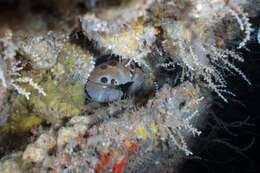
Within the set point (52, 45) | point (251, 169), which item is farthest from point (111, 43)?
point (251, 169)

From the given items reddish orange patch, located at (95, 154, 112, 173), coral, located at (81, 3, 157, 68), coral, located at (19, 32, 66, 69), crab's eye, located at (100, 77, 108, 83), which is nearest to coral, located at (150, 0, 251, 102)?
Answer: coral, located at (81, 3, 157, 68)

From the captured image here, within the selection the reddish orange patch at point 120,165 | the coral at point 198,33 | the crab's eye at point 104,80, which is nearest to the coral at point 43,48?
the coral at point 198,33

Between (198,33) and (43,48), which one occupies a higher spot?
(198,33)

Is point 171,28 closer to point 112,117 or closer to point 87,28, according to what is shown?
point 87,28

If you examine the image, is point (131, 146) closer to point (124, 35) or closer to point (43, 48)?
point (124, 35)

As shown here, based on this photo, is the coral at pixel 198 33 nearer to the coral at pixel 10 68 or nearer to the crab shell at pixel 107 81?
the crab shell at pixel 107 81

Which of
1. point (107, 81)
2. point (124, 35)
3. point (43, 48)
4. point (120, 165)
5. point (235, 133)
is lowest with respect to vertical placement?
point (235, 133)

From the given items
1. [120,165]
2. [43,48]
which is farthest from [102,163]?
[43,48]
